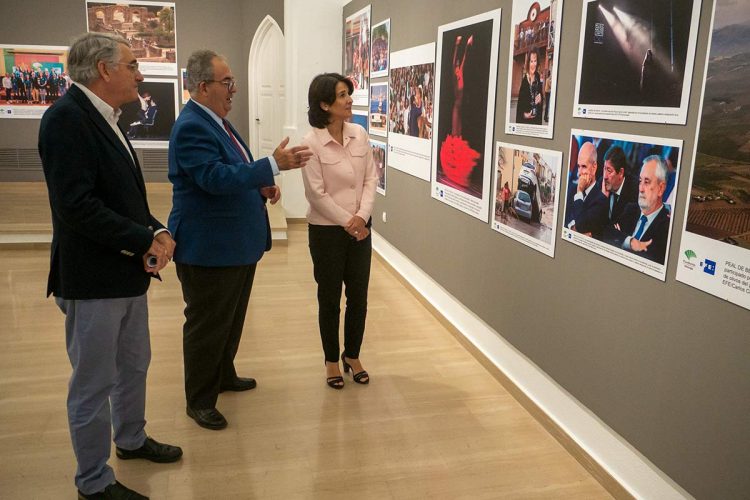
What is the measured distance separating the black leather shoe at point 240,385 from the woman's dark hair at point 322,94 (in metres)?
1.47

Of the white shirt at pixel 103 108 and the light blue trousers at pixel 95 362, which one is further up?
the white shirt at pixel 103 108

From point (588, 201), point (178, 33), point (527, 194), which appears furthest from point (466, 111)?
point (178, 33)

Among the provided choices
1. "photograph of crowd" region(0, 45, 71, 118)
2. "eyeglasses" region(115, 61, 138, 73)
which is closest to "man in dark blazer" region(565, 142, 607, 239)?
"eyeglasses" region(115, 61, 138, 73)

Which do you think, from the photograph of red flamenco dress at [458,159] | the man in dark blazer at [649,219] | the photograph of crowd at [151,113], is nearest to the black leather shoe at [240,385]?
the photograph of red flamenco dress at [458,159]

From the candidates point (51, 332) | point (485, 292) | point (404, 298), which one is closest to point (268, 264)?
point (404, 298)

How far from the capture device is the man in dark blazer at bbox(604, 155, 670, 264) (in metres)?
2.26

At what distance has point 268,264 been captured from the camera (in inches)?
247

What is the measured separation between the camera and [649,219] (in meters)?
2.33

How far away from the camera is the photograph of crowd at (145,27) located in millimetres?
8938

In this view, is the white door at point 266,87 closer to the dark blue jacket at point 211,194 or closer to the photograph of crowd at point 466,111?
the photograph of crowd at point 466,111

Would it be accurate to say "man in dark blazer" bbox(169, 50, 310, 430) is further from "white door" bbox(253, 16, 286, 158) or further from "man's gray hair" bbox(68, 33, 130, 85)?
"white door" bbox(253, 16, 286, 158)

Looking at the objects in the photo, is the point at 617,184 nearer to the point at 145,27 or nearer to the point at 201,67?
the point at 201,67

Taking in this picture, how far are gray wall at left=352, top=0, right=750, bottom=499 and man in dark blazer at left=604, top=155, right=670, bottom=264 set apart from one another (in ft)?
0.24

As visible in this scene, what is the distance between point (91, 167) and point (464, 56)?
257 cm
